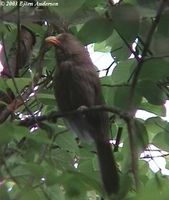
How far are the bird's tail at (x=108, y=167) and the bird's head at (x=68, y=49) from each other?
1.56ft

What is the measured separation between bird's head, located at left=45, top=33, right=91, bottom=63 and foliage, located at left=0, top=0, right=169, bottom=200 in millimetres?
208

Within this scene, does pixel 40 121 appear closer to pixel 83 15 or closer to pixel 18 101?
pixel 18 101

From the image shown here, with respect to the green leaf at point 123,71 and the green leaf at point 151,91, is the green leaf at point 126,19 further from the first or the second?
the green leaf at point 123,71

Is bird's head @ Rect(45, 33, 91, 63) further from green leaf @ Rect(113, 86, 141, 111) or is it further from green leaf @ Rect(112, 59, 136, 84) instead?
green leaf @ Rect(113, 86, 141, 111)

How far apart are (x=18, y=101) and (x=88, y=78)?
0.52m

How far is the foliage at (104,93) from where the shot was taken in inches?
54.1

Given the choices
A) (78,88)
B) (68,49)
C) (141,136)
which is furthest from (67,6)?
(68,49)

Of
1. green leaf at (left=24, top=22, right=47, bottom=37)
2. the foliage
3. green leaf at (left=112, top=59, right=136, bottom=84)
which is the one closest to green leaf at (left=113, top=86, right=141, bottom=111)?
the foliage

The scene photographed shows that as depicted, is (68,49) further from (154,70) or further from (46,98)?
(154,70)

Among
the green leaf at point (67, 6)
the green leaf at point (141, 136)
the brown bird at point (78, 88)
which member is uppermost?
the green leaf at point (67, 6)

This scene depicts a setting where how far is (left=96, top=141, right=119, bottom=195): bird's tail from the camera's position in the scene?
1.54 m

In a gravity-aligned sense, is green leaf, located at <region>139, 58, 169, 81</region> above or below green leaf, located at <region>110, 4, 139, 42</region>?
below

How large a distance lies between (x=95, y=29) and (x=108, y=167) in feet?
→ 1.53

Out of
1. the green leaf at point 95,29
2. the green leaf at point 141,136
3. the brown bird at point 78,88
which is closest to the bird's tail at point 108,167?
the brown bird at point 78,88
